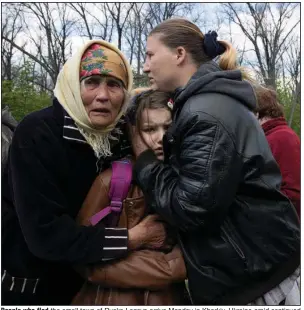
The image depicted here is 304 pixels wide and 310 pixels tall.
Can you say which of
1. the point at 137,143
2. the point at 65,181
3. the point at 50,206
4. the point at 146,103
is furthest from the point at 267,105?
the point at 50,206

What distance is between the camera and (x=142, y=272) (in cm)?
194

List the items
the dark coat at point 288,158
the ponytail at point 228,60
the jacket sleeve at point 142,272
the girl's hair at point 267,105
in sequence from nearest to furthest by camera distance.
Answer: the jacket sleeve at point 142,272
the ponytail at point 228,60
the dark coat at point 288,158
the girl's hair at point 267,105

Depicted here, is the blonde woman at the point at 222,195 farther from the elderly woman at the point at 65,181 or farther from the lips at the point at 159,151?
the elderly woman at the point at 65,181

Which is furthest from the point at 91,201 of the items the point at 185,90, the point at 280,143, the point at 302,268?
the point at 280,143

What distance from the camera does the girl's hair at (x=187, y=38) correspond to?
2084 millimetres

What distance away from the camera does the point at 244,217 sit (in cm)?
186

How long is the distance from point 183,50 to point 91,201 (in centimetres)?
84

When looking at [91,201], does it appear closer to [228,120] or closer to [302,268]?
[228,120]

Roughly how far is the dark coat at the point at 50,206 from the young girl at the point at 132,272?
69 millimetres

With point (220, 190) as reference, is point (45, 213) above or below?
below

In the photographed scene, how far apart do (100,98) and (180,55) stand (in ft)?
1.44

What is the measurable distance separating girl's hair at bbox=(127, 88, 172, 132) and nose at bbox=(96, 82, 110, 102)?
0.19m

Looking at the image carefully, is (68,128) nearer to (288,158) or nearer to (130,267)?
(130,267)

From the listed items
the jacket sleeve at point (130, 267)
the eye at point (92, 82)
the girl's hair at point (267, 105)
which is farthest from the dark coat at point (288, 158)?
the eye at point (92, 82)
